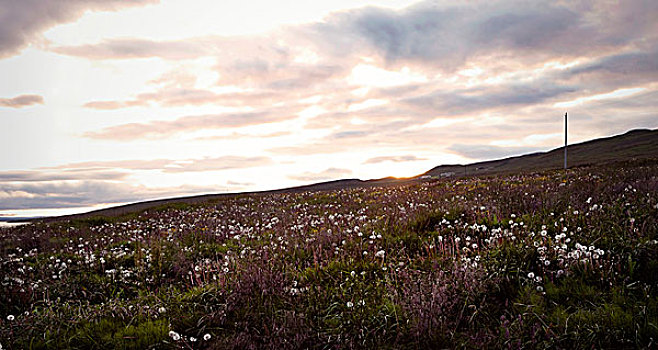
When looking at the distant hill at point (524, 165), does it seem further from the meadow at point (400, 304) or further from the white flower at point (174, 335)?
the white flower at point (174, 335)

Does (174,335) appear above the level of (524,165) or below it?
below

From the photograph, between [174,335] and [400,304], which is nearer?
[174,335]

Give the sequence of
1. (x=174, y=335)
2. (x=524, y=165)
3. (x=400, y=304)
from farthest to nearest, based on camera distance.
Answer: (x=524, y=165) < (x=400, y=304) < (x=174, y=335)

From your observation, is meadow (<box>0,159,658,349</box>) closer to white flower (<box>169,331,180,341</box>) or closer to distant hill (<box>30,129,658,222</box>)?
white flower (<box>169,331,180,341</box>)

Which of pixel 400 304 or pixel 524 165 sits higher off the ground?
pixel 524 165

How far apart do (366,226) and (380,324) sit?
4.89 meters

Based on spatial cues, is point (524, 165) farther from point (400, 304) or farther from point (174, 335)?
point (174, 335)

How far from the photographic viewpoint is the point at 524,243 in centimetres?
564

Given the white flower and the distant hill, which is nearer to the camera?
the white flower

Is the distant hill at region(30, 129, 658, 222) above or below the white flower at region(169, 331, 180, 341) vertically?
above

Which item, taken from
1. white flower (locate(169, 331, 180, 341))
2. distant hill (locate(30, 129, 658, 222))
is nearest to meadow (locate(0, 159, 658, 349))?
white flower (locate(169, 331, 180, 341))

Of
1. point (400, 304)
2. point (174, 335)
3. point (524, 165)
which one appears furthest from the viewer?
point (524, 165)

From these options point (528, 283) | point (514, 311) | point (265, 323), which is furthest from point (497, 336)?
point (265, 323)

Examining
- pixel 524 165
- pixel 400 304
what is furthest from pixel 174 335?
pixel 524 165
